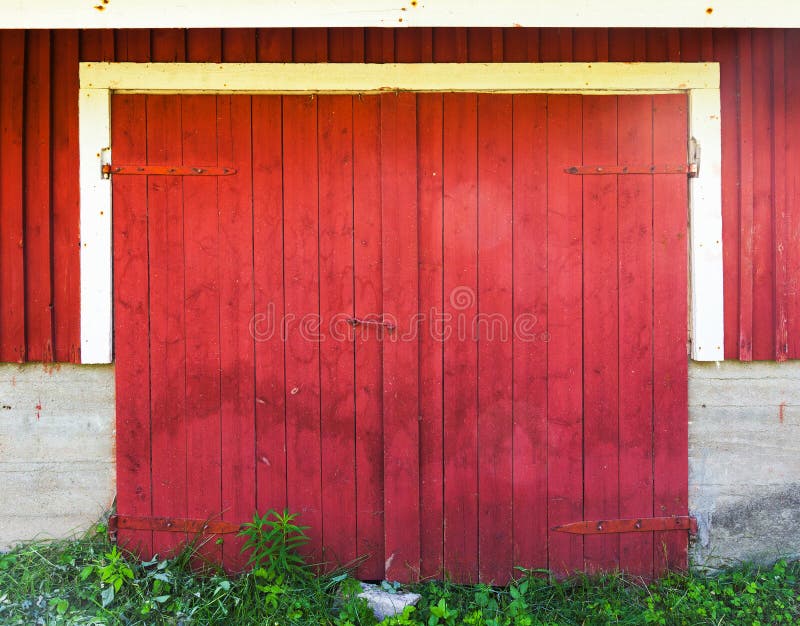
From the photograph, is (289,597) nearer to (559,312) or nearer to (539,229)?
(559,312)

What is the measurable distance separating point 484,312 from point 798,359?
178cm

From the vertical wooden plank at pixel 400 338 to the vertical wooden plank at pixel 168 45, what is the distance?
1.12m

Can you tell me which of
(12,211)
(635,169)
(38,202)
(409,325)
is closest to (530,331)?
(409,325)

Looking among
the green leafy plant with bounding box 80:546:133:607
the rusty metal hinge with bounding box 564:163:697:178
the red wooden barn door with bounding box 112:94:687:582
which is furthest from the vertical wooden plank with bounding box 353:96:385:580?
the green leafy plant with bounding box 80:546:133:607

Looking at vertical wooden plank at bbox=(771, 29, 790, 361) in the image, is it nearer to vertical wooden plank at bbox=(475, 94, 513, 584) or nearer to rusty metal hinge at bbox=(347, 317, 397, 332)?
vertical wooden plank at bbox=(475, 94, 513, 584)

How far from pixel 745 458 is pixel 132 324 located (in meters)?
3.45

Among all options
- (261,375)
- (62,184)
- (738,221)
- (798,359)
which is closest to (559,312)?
(738,221)

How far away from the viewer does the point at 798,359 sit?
313 centimetres

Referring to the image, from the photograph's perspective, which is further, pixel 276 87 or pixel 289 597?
pixel 276 87

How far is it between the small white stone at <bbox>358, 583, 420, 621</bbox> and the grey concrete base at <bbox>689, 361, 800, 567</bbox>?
1651 millimetres

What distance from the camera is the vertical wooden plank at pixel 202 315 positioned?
9.98 ft
